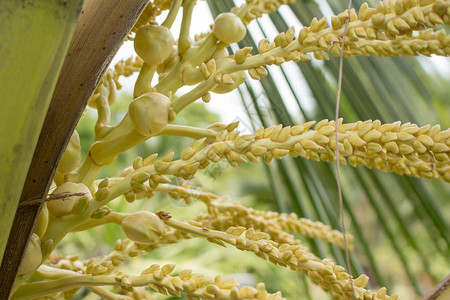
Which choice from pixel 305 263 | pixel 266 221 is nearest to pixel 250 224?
pixel 266 221

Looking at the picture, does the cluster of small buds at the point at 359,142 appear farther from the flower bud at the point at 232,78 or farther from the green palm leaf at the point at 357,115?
the green palm leaf at the point at 357,115

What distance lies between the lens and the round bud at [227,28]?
1.05 ft

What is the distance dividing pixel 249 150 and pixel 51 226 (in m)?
0.14

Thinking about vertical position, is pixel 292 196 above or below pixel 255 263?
above

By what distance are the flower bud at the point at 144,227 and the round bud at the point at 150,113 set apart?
6 cm

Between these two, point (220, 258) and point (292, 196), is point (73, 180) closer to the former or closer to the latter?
point (292, 196)

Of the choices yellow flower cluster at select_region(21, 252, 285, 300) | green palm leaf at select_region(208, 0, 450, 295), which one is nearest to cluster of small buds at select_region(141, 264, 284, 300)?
yellow flower cluster at select_region(21, 252, 285, 300)

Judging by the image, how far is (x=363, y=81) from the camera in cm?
58

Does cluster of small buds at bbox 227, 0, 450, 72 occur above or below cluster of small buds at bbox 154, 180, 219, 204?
above

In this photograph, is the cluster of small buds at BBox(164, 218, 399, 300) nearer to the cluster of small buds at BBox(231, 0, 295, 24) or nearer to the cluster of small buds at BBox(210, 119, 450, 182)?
the cluster of small buds at BBox(210, 119, 450, 182)

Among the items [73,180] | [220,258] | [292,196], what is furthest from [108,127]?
[220,258]

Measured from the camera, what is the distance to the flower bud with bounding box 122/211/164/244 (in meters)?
0.30

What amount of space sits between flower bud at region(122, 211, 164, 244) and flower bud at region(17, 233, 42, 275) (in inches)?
2.2

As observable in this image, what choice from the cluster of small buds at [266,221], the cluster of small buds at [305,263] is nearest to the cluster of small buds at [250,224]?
the cluster of small buds at [266,221]
